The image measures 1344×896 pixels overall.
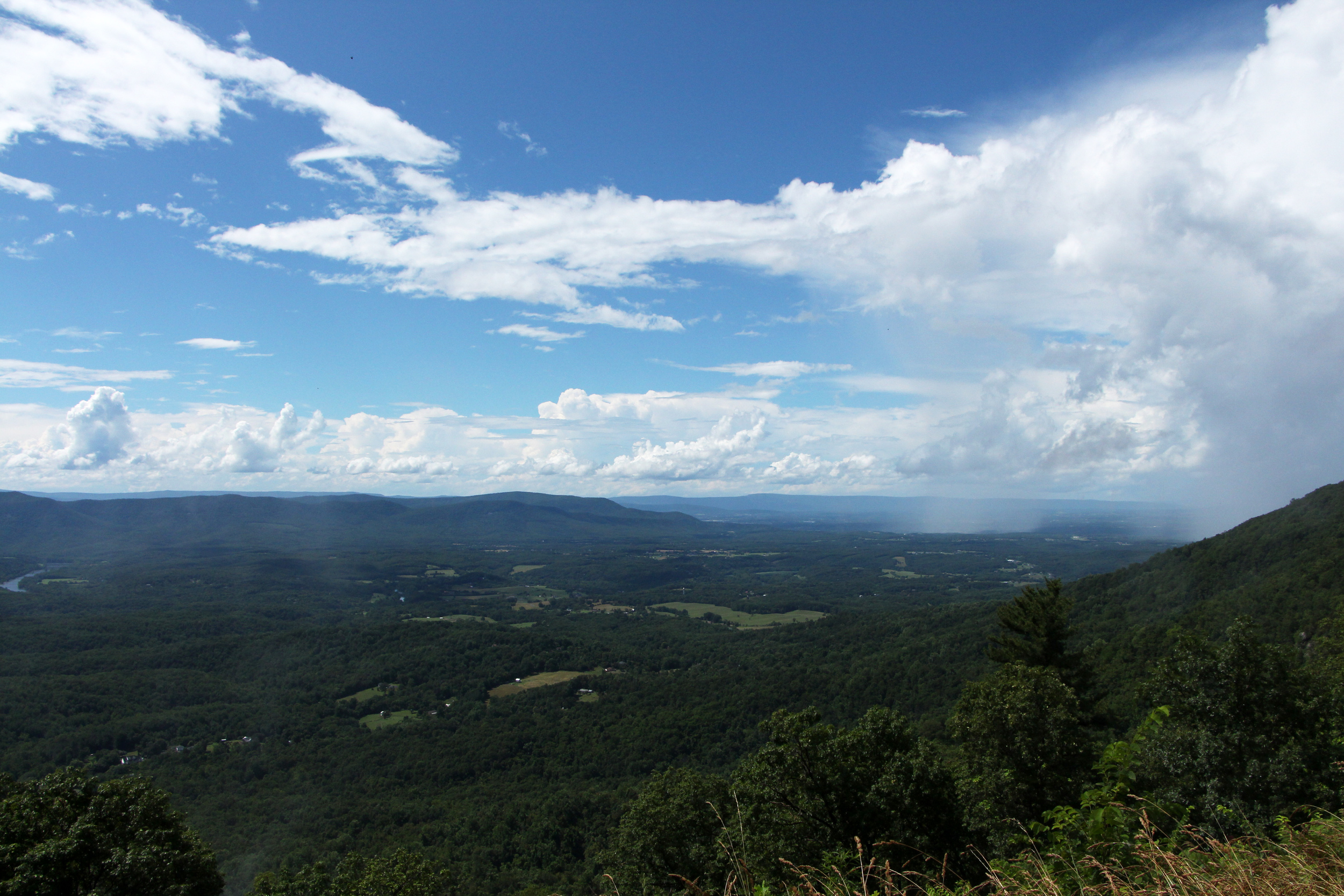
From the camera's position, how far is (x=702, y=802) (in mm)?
23781

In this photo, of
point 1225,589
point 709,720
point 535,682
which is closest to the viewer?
point 1225,589

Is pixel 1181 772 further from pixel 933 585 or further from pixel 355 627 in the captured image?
pixel 933 585

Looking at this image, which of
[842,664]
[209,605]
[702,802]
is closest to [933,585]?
[842,664]

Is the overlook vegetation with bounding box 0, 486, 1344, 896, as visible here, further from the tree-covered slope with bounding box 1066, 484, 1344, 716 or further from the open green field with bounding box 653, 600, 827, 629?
the open green field with bounding box 653, 600, 827, 629

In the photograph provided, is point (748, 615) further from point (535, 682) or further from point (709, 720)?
point (709, 720)

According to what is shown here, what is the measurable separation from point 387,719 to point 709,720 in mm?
51848

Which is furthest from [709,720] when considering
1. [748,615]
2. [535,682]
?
[748,615]

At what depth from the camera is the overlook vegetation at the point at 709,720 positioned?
1456cm

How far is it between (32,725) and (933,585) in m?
203

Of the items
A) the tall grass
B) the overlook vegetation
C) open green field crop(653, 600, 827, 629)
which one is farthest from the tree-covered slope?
open green field crop(653, 600, 827, 629)

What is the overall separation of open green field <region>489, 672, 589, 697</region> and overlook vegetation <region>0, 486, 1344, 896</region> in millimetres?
985

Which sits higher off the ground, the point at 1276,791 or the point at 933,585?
the point at 1276,791

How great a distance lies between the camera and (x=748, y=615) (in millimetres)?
169250

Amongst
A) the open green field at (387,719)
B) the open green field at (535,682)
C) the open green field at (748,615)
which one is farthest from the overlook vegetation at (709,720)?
the open green field at (748,615)
